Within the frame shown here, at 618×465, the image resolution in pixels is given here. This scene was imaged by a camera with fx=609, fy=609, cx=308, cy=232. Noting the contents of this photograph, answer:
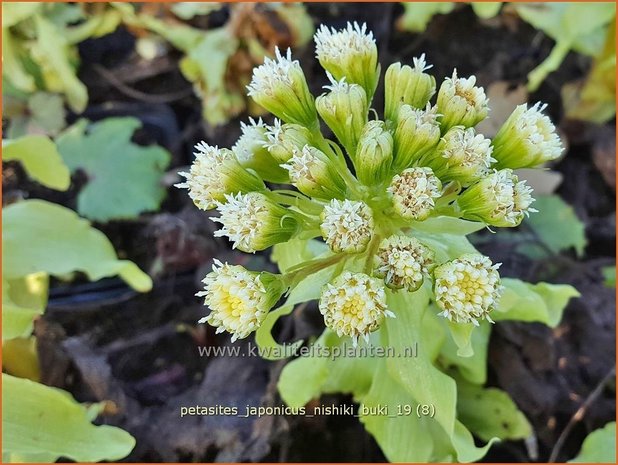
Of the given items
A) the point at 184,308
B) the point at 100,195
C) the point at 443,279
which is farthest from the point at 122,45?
the point at 443,279

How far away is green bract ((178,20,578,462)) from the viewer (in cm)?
101

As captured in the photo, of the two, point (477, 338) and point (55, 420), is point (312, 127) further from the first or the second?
point (55, 420)

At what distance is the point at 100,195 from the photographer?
6.81 ft

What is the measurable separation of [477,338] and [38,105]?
1735mm

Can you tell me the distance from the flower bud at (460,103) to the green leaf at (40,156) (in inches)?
40.5

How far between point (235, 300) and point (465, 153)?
0.46 metres

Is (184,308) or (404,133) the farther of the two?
(184,308)

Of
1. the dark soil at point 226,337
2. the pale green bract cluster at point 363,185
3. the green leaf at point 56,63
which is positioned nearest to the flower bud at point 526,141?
the pale green bract cluster at point 363,185

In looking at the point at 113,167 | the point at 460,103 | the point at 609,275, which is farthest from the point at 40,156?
the point at 609,275

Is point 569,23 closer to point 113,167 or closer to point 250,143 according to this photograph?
point 250,143

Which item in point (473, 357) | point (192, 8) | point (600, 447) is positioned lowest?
point (600, 447)

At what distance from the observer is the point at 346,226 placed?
995 millimetres

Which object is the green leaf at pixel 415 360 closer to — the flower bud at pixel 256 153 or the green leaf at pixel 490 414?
the flower bud at pixel 256 153

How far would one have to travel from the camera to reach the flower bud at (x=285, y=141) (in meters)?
1.07
